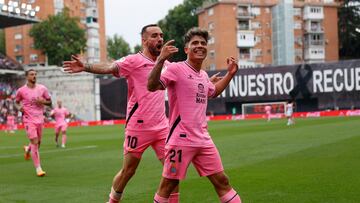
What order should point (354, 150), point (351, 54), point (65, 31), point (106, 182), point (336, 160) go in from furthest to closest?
point (351, 54) → point (65, 31) → point (354, 150) → point (336, 160) → point (106, 182)

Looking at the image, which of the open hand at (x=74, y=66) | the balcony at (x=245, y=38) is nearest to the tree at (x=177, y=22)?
the balcony at (x=245, y=38)

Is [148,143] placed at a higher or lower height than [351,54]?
lower

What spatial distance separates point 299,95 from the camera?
52969 millimetres

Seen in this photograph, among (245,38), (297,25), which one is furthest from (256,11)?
(297,25)

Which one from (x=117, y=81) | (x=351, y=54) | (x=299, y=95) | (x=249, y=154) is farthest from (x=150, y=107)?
(x=351, y=54)

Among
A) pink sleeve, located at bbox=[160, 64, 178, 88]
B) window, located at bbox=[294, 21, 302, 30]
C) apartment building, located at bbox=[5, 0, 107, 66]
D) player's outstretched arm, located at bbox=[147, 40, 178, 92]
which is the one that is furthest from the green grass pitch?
window, located at bbox=[294, 21, 302, 30]

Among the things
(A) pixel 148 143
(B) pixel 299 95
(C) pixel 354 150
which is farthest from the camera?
(B) pixel 299 95

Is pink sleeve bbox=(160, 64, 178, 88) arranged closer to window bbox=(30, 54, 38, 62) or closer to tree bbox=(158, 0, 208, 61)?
tree bbox=(158, 0, 208, 61)

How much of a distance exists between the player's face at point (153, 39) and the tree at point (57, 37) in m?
69.2

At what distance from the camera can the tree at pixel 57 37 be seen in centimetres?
7519

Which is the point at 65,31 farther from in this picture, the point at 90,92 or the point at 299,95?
the point at 299,95

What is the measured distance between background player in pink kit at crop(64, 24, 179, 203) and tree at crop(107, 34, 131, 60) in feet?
337

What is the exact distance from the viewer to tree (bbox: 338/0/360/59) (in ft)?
261

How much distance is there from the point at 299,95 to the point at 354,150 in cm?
3882
